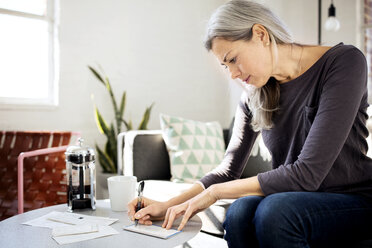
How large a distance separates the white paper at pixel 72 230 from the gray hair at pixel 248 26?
629 mm

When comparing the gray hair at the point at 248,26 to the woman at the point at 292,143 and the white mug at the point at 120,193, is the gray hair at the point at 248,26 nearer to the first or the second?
the woman at the point at 292,143

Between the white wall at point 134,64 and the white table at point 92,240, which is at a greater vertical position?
the white wall at point 134,64

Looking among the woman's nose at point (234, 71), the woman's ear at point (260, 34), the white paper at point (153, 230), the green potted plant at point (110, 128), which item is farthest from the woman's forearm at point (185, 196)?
the green potted plant at point (110, 128)

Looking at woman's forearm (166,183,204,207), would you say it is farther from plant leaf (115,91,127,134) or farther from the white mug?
plant leaf (115,91,127,134)

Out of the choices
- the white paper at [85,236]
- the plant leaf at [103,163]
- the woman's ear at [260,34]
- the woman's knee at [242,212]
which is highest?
the woman's ear at [260,34]

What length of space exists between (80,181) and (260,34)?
2.43 feet

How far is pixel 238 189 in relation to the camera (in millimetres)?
1064

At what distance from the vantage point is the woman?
3.21 feet

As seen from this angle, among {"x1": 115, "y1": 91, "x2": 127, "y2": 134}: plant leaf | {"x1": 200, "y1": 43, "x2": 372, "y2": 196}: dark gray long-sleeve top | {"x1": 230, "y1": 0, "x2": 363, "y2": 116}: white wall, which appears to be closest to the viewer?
{"x1": 200, "y1": 43, "x2": 372, "y2": 196}: dark gray long-sleeve top

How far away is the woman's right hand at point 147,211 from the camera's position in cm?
106

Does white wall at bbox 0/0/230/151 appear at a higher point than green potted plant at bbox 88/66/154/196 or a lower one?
higher

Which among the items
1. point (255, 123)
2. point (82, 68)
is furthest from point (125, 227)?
point (82, 68)

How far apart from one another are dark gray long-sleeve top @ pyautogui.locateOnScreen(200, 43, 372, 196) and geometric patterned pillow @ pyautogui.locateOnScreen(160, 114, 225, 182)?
3.53 ft

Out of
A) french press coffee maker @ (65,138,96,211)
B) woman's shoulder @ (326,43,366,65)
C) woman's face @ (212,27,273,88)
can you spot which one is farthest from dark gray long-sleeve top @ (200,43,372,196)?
french press coffee maker @ (65,138,96,211)
